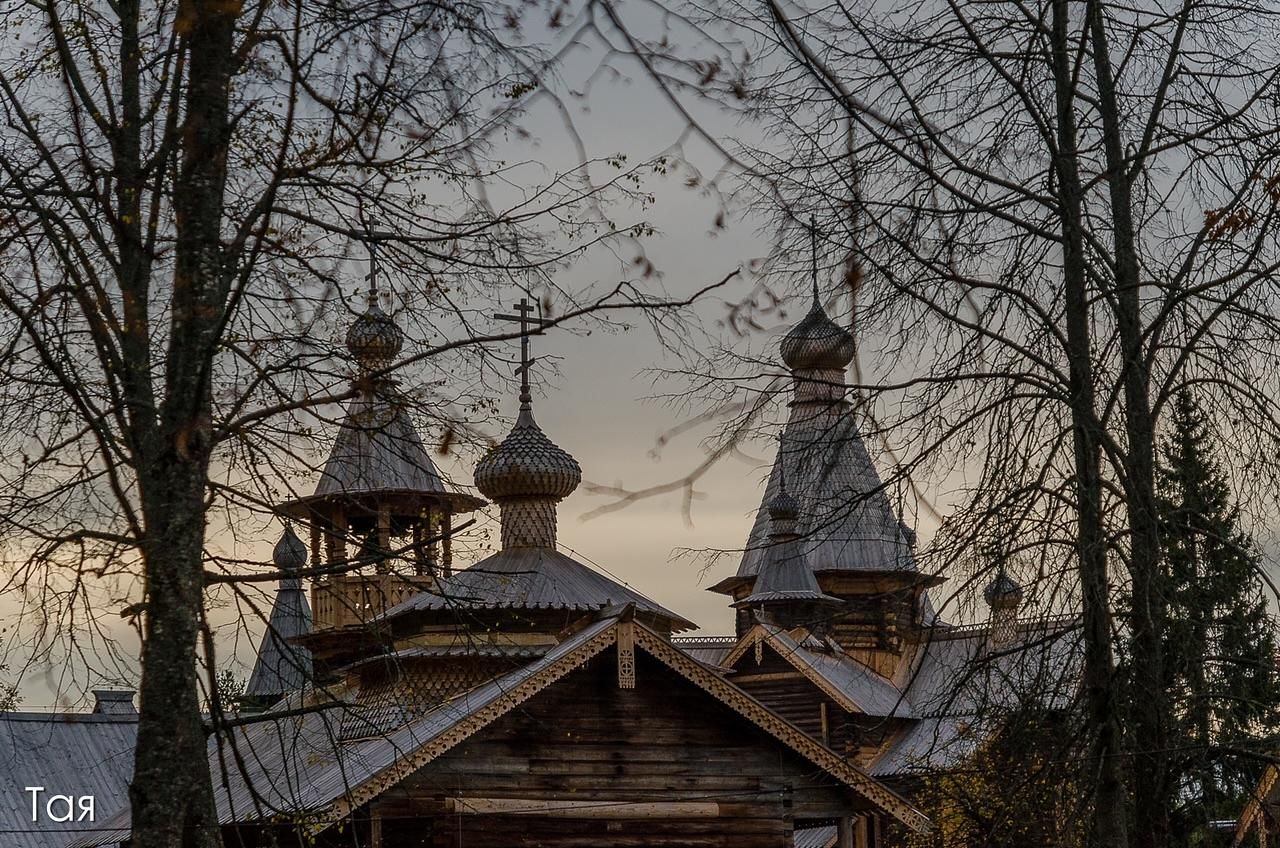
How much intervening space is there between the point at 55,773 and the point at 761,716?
32.2m

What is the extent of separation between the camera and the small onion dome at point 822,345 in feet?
27.8

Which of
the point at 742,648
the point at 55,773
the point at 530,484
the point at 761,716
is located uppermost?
the point at 530,484

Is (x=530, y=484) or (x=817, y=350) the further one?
(x=530, y=484)

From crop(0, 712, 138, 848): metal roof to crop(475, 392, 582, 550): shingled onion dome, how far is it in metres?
19.7

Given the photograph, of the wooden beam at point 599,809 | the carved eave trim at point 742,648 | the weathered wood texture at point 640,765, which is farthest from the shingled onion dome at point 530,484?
the carved eave trim at point 742,648

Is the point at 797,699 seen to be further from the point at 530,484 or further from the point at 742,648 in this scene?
the point at 530,484

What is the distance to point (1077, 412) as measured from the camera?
911 centimetres

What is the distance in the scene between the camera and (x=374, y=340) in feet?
30.1

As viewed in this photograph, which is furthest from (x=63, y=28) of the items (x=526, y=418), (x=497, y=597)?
(x=526, y=418)

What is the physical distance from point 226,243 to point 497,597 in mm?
16623

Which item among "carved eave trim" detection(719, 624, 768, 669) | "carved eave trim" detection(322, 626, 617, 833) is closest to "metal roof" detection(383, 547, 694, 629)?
"carved eave trim" detection(322, 626, 617, 833)

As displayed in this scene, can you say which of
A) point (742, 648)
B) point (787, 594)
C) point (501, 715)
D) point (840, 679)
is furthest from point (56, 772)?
point (501, 715)

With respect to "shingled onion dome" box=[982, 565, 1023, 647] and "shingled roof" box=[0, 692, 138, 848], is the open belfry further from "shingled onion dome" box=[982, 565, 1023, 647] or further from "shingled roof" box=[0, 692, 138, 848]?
"shingled roof" box=[0, 692, 138, 848]

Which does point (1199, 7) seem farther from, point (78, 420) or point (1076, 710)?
point (78, 420)
